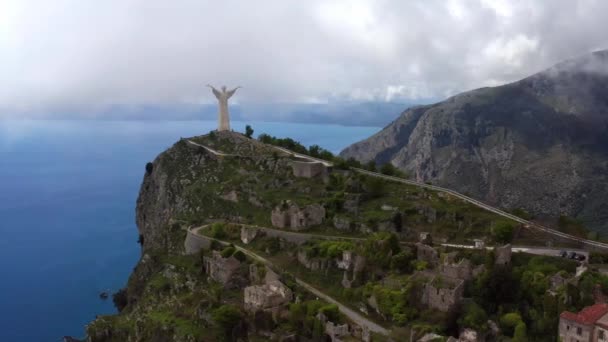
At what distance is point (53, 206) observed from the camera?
15462cm

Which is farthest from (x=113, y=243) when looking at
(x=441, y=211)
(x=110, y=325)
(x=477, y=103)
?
(x=477, y=103)

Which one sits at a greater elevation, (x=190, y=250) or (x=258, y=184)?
(x=258, y=184)

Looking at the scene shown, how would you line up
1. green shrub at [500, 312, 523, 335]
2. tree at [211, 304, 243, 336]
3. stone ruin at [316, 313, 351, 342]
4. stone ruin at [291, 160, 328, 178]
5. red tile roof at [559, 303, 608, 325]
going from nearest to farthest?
red tile roof at [559, 303, 608, 325], green shrub at [500, 312, 523, 335], stone ruin at [316, 313, 351, 342], tree at [211, 304, 243, 336], stone ruin at [291, 160, 328, 178]

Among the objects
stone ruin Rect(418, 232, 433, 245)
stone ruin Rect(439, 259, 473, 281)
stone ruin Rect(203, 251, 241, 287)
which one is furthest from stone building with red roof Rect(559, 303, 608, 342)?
stone ruin Rect(203, 251, 241, 287)

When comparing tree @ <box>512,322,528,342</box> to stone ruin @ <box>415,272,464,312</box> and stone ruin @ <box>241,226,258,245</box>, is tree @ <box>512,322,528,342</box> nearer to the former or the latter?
stone ruin @ <box>415,272,464,312</box>

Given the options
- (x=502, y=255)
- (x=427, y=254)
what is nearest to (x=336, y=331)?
(x=427, y=254)

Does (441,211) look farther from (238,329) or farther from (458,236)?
(238,329)

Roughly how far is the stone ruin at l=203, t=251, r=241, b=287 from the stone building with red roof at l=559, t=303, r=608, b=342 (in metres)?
25.2

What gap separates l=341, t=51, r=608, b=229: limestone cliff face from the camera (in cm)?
13962

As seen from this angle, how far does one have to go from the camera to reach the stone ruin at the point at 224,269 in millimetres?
47344

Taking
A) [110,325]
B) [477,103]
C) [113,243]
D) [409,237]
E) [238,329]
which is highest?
[477,103]

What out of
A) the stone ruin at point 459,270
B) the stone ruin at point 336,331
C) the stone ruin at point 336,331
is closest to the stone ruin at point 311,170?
the stone ruin at point 459,270

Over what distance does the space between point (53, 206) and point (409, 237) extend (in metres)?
131

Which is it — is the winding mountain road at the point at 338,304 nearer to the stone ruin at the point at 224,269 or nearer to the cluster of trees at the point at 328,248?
the stone ruin at the point at 224,269
